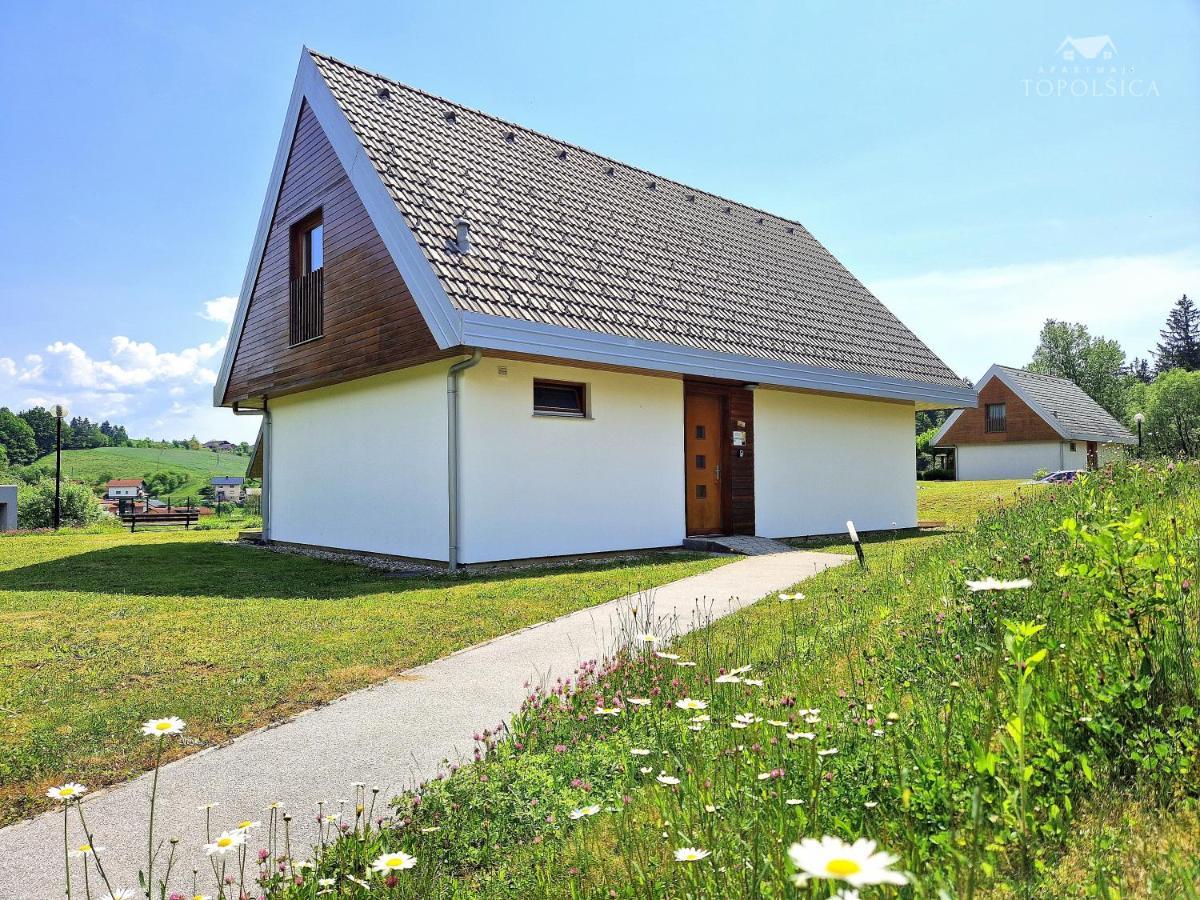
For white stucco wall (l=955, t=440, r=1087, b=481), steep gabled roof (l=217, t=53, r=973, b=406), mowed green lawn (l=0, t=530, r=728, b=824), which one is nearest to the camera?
mowed green lawn (l=0, t=530, r=728, b=824)

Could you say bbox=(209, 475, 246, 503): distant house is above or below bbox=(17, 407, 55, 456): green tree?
below

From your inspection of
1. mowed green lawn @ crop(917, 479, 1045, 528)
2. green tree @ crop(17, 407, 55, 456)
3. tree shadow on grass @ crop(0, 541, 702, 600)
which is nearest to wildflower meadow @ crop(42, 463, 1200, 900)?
tree shadow on grass @ crop(0, 541, 702, 600)

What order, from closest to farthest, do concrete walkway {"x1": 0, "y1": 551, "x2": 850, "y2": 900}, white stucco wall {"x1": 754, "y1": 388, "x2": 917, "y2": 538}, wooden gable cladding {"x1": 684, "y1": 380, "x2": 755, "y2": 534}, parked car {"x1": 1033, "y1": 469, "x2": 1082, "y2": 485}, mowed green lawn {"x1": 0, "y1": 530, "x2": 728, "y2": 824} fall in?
1. concrete walkway {"x1": 0, "y1": 551, "x2": 850, "y2": 900}
2. mowed green lawn {"x1": 0, "y1": 530, "x2": 728, "y2": 824}
3. parked car {"x1": 1033, "y1": 469, "x2": 1082, "y2": 485}
4. wooden gable cladding {"x1": 684, "y1": 380, "x2": 755, "y2": 534}
5. white stucco wall {"x1": 754, "y1": 388, "x2": 917, "y2": 538}

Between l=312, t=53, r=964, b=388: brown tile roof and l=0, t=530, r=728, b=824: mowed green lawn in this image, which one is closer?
l=0, t=530, r=728, b=824: mowed green lawn

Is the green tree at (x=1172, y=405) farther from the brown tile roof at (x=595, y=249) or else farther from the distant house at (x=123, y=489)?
the distant house at (x=123, y=489)

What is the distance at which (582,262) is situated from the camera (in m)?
12.7

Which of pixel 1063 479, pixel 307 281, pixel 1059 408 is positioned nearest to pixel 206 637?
pixel 307 281

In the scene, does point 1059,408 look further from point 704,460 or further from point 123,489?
point 123,489

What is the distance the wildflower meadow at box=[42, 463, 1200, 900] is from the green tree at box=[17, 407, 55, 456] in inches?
4613

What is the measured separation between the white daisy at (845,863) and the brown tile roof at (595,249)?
9304mm

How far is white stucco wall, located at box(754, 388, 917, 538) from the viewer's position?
48.8 feet

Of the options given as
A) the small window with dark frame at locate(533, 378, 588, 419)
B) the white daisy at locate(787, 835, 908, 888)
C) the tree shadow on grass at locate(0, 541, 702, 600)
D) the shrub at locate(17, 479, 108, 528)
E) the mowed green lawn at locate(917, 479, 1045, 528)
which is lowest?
the shrub at locate(17, 479, 108, 528)

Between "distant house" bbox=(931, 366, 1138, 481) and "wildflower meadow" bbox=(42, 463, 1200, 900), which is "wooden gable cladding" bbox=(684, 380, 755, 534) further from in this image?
"distant house" bbox=(931, 366, 1138, 481)

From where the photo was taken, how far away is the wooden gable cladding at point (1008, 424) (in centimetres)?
4506
